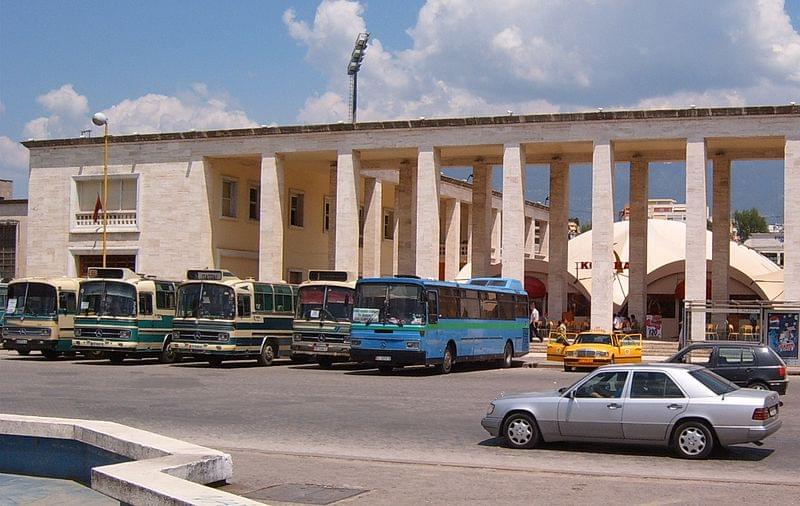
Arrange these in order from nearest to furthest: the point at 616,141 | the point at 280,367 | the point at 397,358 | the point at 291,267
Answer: the point at 397,358 → the point at 280,367 → the point at 616,141 → the point at 291,267

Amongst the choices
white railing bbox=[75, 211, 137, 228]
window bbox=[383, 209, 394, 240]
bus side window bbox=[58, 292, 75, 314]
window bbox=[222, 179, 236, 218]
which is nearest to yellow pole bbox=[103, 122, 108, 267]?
white railing bbox=[75, 211, 137, 228]

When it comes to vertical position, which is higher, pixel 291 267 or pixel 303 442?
pixel 291 267

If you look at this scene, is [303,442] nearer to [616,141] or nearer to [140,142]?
[616,141]

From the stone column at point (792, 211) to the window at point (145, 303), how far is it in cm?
2422

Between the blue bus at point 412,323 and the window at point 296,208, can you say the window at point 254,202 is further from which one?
the blue bus at point 412,323

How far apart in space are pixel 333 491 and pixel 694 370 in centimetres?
590

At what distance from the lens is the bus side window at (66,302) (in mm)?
34656

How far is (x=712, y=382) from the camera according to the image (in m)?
14.4

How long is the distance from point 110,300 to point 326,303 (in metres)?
7.04

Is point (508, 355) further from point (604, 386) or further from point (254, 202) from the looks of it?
point (254, 202)

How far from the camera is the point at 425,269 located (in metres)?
45.7

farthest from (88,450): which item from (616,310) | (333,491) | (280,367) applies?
(616,310)

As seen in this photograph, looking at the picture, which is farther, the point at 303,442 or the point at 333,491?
the point at 303,442

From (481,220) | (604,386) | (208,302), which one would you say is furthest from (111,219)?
(604,386)
